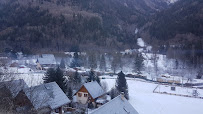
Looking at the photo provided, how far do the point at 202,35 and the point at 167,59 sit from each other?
118 feet

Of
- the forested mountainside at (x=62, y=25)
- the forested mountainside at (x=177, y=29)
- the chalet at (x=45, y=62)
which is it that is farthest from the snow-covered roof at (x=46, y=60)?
the forested mountainside at (x=177, y=29)

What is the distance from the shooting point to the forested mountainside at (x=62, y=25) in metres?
86.2

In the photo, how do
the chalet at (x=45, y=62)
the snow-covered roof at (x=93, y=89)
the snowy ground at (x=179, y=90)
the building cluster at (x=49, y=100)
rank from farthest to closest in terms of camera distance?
the chalet at (x=45, y=62), the snowy ground at (x=179, y=90), the snow-covered roof at (x=93, y=89), the building cluster at (x=49, y=100)

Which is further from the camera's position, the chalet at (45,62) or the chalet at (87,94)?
the chalet at (45,62)

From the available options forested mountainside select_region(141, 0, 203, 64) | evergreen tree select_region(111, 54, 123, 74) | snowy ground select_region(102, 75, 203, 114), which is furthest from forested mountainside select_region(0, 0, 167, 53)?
snowy ground select_region(102, 75, 203, 114)

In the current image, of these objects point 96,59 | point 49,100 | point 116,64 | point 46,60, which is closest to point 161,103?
point 49,100

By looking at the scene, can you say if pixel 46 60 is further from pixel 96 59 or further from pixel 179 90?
pixel 179 90

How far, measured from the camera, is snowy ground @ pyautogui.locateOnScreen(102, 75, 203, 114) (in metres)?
22.2

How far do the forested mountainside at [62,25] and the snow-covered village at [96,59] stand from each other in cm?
47

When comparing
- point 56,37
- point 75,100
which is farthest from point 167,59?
point 56,37

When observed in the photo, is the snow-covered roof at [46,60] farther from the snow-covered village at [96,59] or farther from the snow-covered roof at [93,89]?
the snow-covered roof at [93,89]

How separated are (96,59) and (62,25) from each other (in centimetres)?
6477

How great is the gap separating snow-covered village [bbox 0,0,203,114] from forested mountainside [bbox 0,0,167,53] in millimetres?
474

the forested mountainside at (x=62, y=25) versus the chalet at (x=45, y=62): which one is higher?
the forested mountainside at (x=62, y=25)
